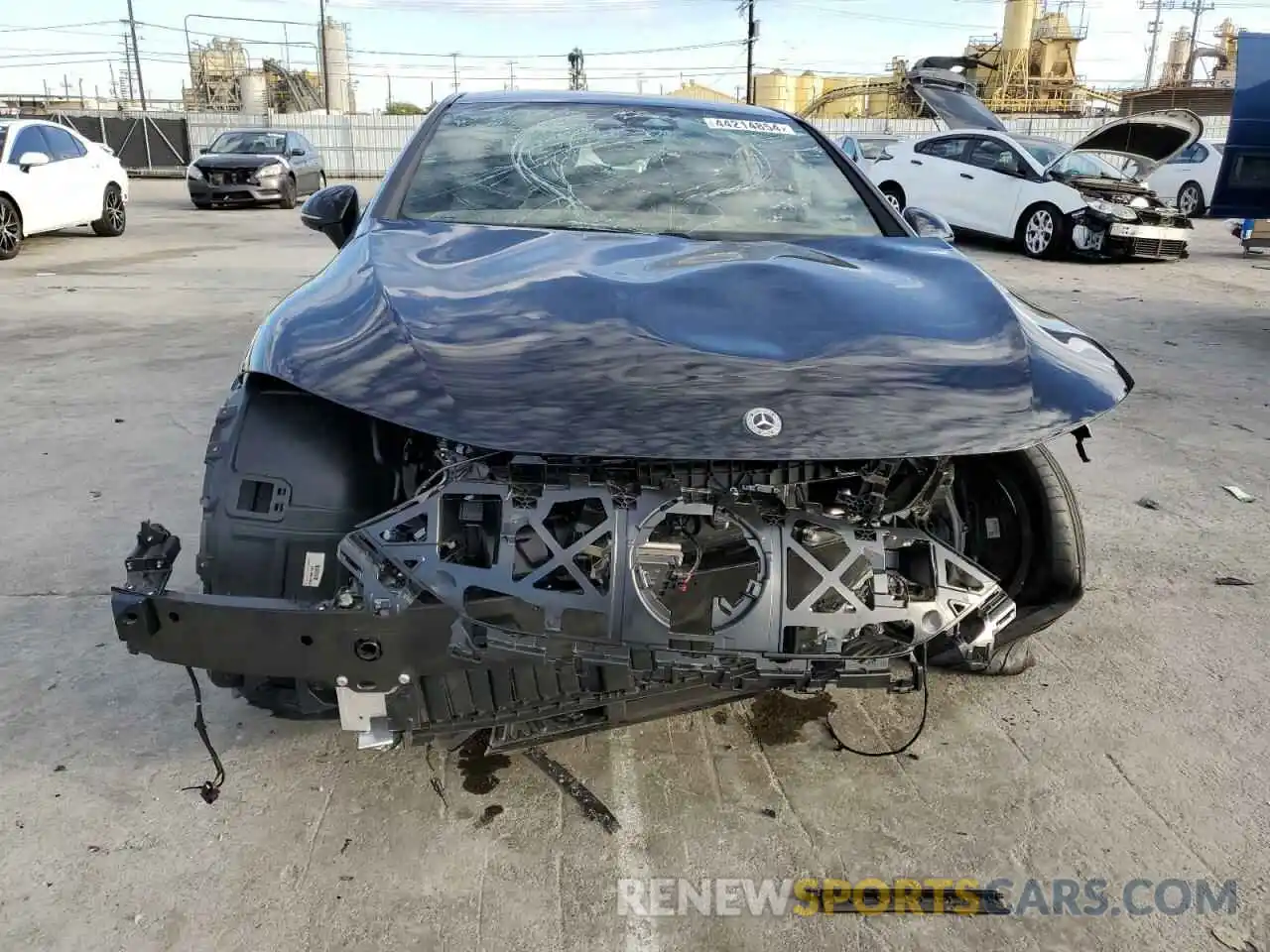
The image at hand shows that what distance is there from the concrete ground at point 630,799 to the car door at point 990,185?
9.17 metres

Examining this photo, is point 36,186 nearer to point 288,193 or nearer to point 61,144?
point 61,144

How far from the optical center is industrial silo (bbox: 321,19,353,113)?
46469 millimetres

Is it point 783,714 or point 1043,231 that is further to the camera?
point 1043,231

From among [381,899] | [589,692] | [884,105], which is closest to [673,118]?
[589,692]

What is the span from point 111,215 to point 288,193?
178 inches

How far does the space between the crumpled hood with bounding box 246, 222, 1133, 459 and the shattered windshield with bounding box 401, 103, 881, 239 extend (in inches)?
15.2

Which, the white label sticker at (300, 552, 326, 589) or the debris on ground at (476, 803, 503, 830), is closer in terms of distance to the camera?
the white label sticker at (300, 552, 326, 589)

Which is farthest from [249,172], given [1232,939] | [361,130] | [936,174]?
[1232,939]

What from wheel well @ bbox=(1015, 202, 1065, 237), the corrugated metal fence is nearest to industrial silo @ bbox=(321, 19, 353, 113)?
the corrugated metal fence

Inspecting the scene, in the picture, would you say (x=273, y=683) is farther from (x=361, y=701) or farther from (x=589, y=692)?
(x=589, y=692)

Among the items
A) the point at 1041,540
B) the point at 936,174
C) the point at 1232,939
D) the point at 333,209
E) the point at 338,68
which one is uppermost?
the point at 338,68

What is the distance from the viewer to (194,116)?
2981cm

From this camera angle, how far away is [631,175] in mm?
3020

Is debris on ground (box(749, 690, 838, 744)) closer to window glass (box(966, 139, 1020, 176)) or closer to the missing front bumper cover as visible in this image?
the missing front bumper cover
